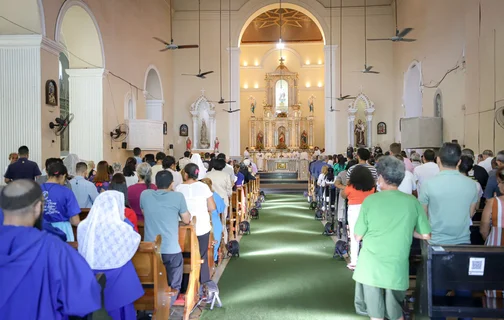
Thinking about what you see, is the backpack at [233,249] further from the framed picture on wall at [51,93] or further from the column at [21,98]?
the framed picture on wall at [51,93]

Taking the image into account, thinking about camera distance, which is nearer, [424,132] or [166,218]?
[166,218]

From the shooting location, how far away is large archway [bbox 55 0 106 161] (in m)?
12.8

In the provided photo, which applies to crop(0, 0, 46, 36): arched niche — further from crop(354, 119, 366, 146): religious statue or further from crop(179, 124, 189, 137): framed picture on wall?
crop(354, 119, 366, 146): religious statue

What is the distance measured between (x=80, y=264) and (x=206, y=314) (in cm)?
275

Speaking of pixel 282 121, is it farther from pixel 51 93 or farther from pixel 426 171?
pixel 426 171

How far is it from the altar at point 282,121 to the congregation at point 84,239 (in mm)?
20306

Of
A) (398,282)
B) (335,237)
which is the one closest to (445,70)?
(335,237)

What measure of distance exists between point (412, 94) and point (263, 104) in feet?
33.9

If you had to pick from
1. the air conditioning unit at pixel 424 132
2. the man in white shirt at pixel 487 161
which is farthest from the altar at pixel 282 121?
the man in white shirt at pixel 487 161

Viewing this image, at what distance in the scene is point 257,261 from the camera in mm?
6914

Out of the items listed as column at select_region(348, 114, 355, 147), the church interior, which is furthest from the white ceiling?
column at select_region(348, 114, 355, 147)

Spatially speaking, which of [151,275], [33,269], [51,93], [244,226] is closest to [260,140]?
[51,93]

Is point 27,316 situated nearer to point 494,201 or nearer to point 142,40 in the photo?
point 494,201

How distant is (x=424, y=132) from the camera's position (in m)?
14.3
